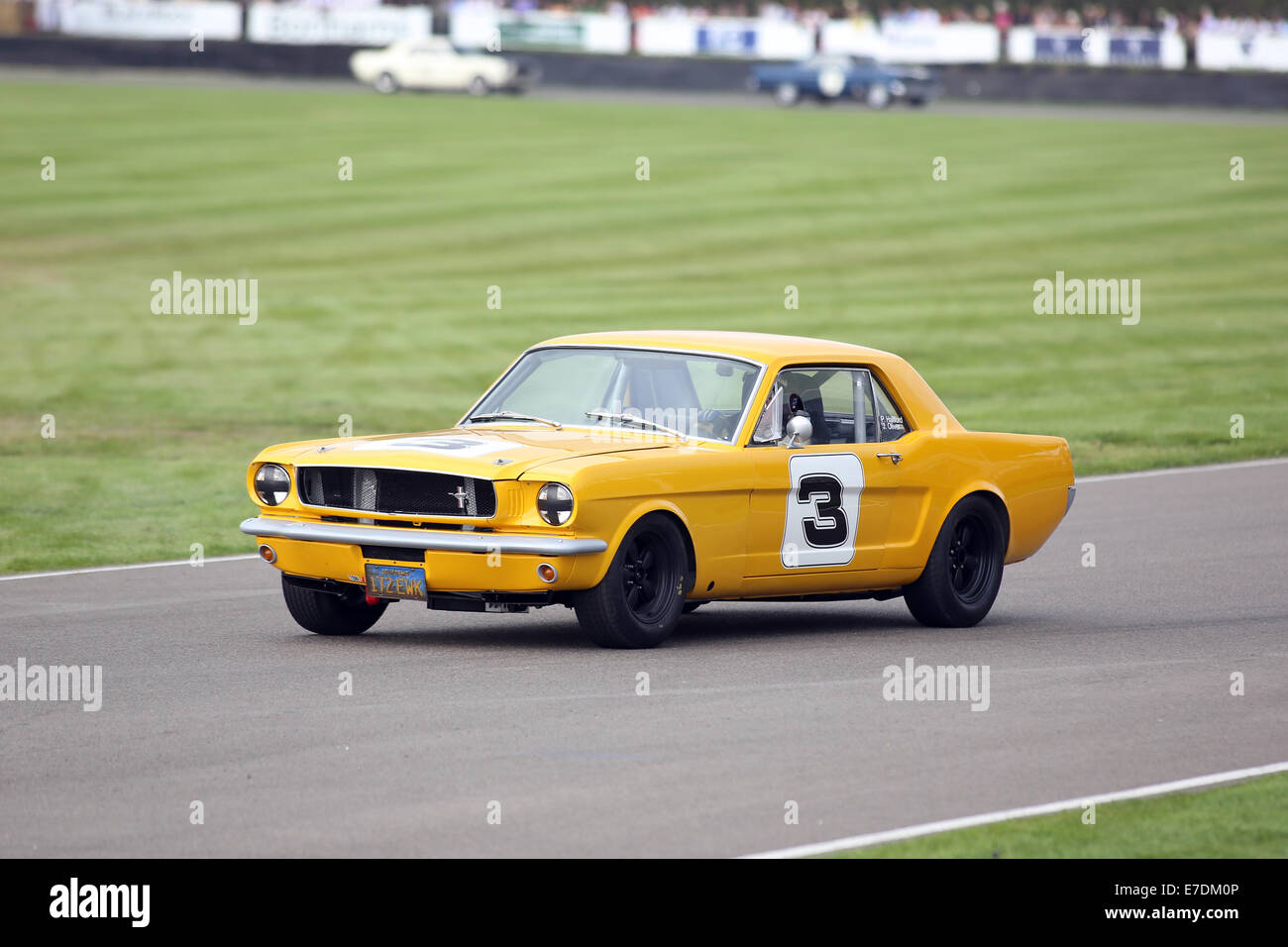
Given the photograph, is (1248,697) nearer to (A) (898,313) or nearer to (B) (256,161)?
(A) (898,313)

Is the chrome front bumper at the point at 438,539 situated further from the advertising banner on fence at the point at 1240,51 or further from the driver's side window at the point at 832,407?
the advertising banner on fence at the point at 1240,51

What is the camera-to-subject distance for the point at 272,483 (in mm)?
9852

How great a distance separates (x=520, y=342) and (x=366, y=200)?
41.9 ft

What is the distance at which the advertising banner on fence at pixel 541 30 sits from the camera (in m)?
55.8

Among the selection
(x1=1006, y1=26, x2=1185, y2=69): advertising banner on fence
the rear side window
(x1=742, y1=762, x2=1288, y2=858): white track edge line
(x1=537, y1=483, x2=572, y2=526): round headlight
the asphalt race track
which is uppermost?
(x1=1006, y1=26, x2=1185, y2=69): advertising banner on fence

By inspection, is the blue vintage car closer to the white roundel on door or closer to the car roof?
the car roof

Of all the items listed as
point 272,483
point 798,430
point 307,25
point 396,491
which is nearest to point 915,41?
point 307,25

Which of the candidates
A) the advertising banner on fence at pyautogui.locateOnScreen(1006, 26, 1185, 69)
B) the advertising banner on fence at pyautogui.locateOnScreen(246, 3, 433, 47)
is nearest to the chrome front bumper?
the advertising banner on fence at pyautogui.locateOnScreen(1006, 26, 1185, 69)

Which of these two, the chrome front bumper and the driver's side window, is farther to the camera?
the driver's side window

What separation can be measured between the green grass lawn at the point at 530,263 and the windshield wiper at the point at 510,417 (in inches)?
140

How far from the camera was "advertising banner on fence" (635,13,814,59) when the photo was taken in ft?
180

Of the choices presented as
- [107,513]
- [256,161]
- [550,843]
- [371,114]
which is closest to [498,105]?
[371,114]

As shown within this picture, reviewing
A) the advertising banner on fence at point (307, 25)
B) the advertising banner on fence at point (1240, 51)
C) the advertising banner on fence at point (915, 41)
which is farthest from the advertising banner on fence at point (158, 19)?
the advertising banner on fence at point (1240, 51)

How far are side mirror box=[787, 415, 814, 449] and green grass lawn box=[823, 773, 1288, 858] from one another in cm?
338
